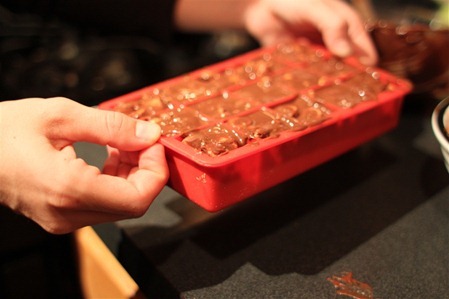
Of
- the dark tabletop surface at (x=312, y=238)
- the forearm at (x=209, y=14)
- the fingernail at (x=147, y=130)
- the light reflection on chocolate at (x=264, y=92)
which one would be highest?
the fingernail at (x=147, y=130)

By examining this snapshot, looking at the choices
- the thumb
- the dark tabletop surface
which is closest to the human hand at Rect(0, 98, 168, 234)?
the thumb

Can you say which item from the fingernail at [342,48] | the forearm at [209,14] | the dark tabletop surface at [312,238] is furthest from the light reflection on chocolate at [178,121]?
the forearm at [209,14]

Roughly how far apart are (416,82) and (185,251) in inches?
18.2

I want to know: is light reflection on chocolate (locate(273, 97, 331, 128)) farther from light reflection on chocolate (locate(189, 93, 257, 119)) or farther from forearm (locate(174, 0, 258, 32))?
forearm (locate(174, 0, 258, 32))

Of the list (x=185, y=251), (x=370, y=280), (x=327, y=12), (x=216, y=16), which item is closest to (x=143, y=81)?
(x=216, y=16)

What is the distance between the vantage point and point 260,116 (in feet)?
1.79

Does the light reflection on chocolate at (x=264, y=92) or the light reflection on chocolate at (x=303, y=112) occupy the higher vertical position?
the light reflection on chocolate at (x=303, y=112)

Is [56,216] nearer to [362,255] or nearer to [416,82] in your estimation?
[362,255]

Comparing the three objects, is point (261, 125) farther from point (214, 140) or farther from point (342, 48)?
point (342, 48)

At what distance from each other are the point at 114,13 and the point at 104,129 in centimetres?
55

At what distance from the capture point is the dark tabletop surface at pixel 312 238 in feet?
1.66

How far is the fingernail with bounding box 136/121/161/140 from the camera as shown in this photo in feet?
1.59

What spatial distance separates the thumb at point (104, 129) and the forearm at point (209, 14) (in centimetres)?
50

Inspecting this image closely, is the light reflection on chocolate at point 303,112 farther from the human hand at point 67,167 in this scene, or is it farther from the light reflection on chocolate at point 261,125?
the human hand at point 67,167
